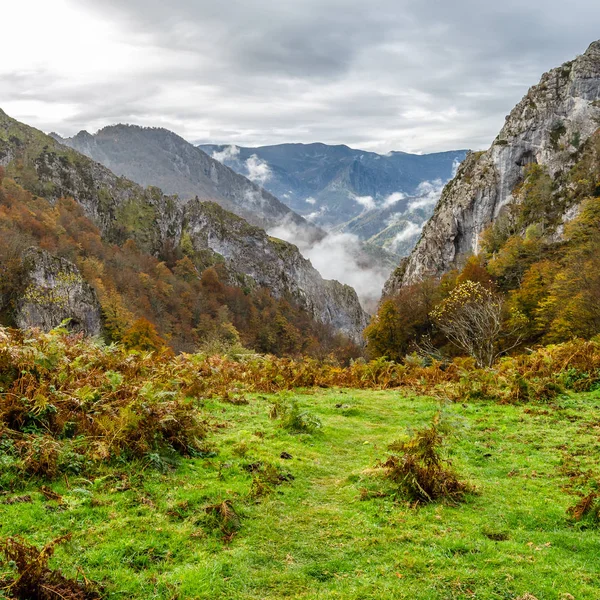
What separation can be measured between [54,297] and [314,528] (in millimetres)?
72507

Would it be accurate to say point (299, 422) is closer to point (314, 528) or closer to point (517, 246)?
point (314, 528)

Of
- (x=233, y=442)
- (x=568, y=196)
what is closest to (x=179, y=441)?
(x=233, y=442)

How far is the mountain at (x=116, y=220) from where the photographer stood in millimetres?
111938

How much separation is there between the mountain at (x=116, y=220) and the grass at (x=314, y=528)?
93.8 metres

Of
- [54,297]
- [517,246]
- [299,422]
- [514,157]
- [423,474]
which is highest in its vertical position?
[514,157]

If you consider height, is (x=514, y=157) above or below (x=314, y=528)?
above

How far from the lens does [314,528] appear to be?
6270 mm

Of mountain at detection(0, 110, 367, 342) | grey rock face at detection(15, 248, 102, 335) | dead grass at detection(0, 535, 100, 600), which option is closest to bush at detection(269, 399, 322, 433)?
dead grass at detection(0, 535, 100, 600)

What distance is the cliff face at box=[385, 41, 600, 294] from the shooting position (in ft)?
385

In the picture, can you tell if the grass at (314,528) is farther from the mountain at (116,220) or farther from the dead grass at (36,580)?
the mountain at (116,220)

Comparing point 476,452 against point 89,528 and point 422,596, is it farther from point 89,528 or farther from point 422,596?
point 89,528

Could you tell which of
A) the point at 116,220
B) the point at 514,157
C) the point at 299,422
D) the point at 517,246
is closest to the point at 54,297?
the point at 517,246

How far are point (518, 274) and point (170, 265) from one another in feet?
386

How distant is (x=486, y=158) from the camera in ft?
457
